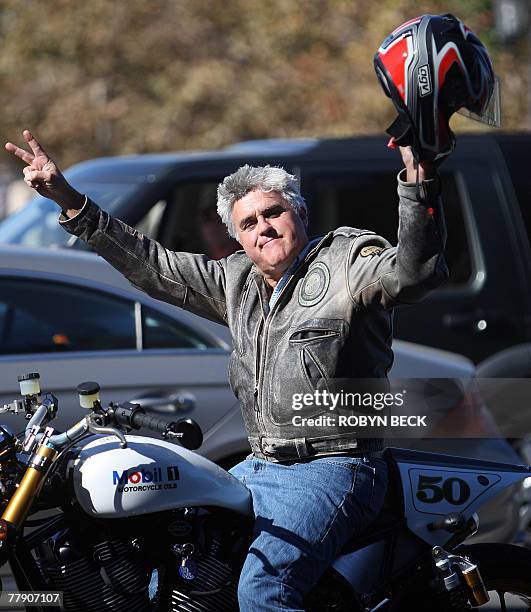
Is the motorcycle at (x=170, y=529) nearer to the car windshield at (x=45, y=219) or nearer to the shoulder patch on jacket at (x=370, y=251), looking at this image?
the shoulder patch on jacket at (x=370, y=251)

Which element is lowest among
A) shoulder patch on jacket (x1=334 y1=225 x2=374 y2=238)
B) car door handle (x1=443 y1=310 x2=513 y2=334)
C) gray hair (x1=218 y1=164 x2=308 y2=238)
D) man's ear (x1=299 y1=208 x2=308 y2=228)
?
shoulder patch on jacket (x1=334 y1=225 x2=374 y2=238)

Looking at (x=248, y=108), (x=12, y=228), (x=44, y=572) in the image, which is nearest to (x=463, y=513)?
(x=44, y=572)

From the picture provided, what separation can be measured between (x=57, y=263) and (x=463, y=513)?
8.03ft

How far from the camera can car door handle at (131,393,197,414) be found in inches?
193

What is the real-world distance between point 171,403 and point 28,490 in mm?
2048

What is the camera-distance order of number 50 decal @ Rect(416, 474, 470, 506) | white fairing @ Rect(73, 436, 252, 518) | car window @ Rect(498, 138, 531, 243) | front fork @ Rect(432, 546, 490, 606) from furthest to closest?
car window @ Rect(498, 138, 531, 243)
number 50 decal @ Rect(416, 474, 470, 506)
front fork @ Rect(432, 546, 490, 606)
white fairing @ Rect(73, 436, 252, 518)

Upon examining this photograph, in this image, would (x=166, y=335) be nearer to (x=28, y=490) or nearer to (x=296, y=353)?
(x=296, y=353)

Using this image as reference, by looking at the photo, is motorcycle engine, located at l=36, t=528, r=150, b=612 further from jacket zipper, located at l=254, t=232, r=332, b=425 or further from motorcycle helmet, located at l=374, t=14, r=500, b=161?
motorcycle helmet, located at l=374, t=14, r=500, b=161

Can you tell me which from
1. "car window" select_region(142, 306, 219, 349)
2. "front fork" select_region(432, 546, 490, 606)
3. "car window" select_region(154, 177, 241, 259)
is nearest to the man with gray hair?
"front fork" select_region(432, 546, 490, 606)

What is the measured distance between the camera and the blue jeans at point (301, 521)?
10.2 feet

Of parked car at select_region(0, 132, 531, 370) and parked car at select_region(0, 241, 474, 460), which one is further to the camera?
parked car at select_region(0, 132, 531, 370)

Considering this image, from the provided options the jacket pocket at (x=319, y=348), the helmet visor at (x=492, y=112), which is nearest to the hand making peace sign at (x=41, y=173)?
the jacket pocket at (x=319, y=348)

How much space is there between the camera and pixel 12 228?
6895mm

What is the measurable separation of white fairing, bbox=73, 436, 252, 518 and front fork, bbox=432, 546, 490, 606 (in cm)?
57
